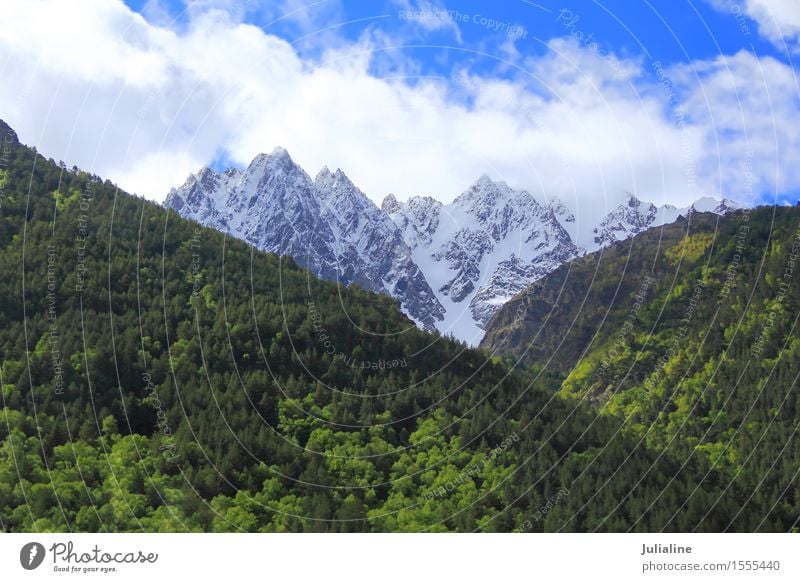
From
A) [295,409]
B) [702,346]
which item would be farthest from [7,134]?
[702,346]

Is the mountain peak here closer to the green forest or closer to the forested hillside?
the green forest

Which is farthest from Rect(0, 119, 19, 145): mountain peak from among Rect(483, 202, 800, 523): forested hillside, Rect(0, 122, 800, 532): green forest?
Rect(483, 202, 800, 523): forested hillside

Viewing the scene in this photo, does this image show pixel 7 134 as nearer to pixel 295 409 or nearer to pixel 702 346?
pixel 295 409

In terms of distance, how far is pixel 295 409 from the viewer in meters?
55.4

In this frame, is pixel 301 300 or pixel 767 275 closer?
pixel 301 300

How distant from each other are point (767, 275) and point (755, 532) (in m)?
45.4

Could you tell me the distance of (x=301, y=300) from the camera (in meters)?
69.6

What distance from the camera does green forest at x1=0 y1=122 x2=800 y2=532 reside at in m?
46.1

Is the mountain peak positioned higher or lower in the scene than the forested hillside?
higher

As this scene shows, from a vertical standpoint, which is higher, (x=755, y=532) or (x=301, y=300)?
(x=301, y=300)

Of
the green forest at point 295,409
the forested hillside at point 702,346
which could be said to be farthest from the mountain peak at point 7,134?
the forested hillside at point 702,346

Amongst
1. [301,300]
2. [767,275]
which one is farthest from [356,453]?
[767,275]

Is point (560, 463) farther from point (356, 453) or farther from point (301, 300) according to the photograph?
point (301, 300)

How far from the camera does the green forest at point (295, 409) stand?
46.1 m
